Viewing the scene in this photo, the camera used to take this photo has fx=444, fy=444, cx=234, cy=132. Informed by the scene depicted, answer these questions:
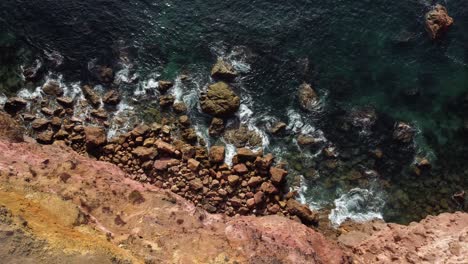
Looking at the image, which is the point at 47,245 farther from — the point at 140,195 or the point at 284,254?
the point at 284,254

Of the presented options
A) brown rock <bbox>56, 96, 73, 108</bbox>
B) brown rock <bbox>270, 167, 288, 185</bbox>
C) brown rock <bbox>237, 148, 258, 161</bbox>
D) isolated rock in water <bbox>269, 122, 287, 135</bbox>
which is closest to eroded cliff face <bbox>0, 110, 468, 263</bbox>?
brown rock <bbox>270, 167, 288, 185</bbox>

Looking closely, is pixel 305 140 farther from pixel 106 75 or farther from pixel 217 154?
pixel 106 75

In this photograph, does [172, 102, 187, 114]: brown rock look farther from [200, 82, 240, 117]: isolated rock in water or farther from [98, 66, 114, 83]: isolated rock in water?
[98, 66, 114, 83]: isolated rock in water

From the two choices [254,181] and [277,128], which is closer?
[254,181]

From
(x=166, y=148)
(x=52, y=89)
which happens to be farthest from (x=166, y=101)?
(x=52, y=89)

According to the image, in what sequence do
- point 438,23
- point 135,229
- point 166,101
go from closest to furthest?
point 135,229 < point 166,101 < point 438,23

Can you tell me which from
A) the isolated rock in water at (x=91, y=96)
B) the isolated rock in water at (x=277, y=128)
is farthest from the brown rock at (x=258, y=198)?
the isolated rock in water at (x=91, y=96)
